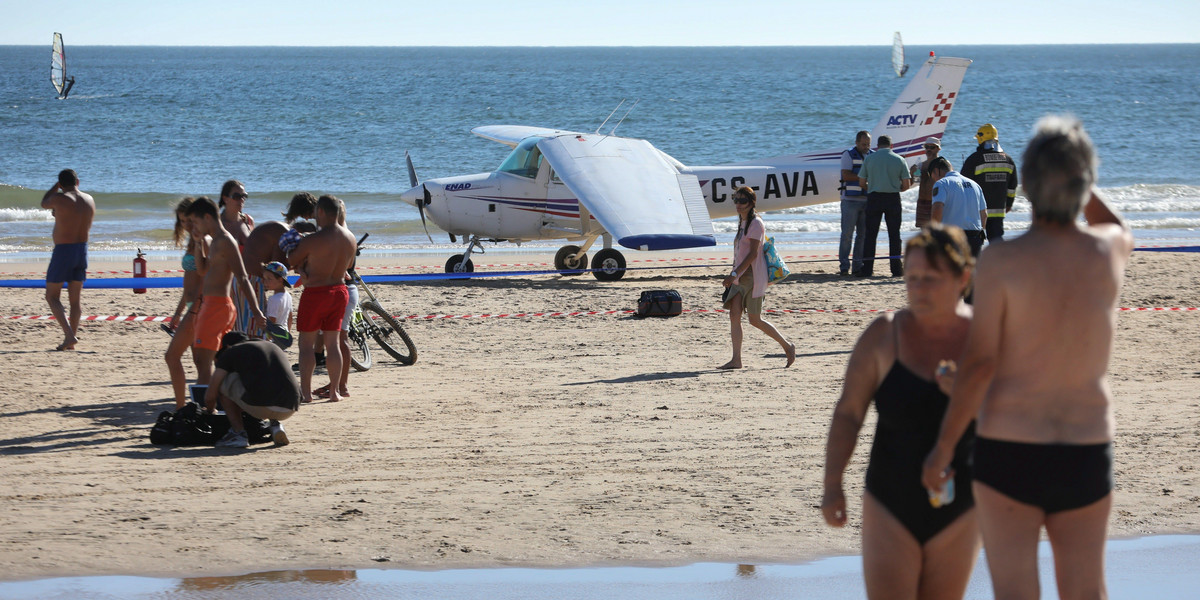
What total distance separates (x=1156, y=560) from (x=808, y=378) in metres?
3.84

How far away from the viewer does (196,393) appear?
6945 mm

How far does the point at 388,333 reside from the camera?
31.0ft

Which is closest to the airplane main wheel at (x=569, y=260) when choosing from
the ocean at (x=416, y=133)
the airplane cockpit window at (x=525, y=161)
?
the airplane cockpit window at (x=525, y=161)

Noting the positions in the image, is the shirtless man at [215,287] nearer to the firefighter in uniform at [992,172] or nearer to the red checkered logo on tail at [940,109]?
the firefighter in uniform at [992,172]

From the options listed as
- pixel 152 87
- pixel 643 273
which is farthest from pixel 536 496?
pixel 152 87

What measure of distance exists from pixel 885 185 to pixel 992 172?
314cm

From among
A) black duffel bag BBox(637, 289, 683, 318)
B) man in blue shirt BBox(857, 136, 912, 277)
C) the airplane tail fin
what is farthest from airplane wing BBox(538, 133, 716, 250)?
the airplane tail fin

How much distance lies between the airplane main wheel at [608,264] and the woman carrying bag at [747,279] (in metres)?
5.70

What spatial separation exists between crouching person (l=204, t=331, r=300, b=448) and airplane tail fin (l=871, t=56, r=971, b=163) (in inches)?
473

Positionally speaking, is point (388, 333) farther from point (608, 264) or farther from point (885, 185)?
point (885, 185)

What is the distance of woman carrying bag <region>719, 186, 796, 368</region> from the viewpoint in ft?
28.6

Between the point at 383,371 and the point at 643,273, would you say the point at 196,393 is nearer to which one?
the point at 383,371

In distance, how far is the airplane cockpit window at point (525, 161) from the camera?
1498 centimetres

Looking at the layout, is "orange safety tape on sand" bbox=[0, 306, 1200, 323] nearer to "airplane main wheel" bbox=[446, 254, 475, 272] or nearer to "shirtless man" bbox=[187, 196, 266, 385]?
"airplane main wheel" bbox=[446, 254, 475, 272]
